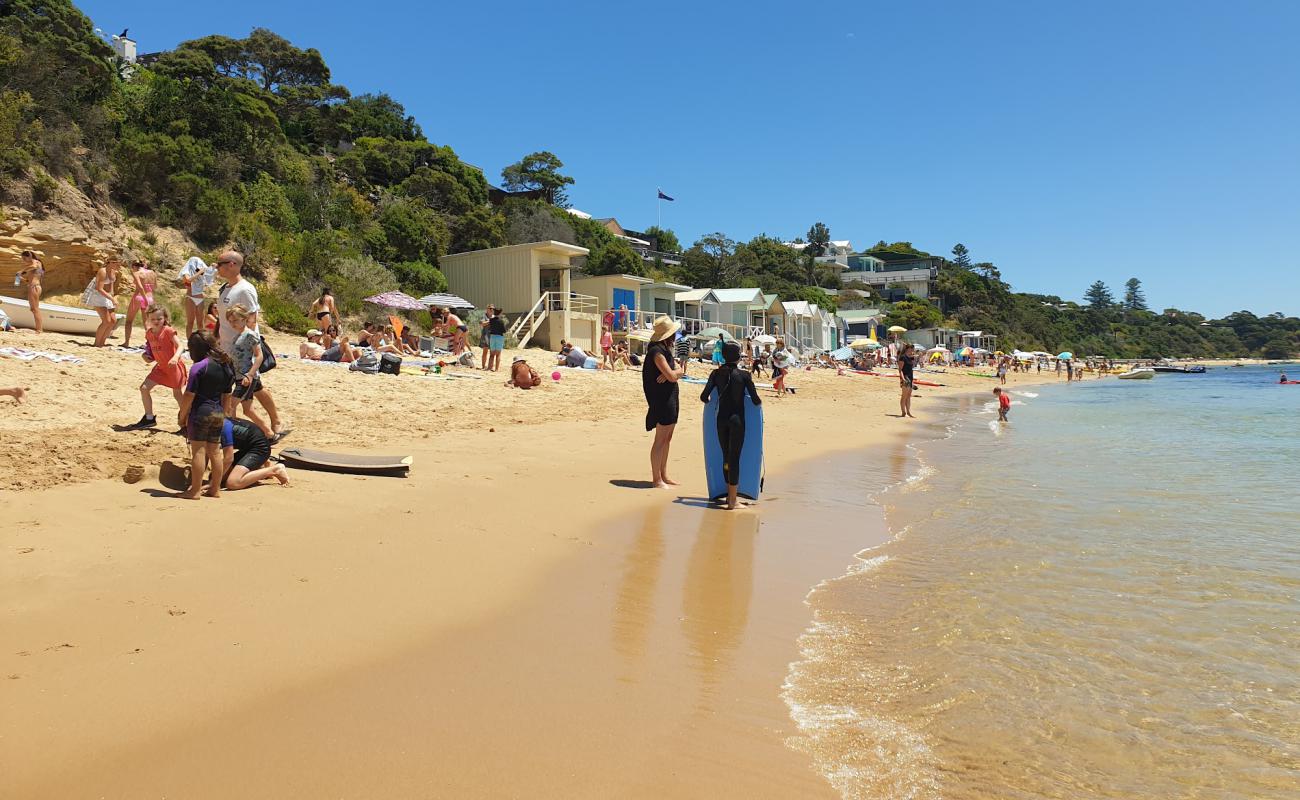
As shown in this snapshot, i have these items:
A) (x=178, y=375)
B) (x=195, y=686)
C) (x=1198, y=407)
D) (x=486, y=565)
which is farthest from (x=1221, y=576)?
(x=1198, y=407)

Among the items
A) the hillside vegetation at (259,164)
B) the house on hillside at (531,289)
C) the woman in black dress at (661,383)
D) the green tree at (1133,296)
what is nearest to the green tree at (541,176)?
the hillside vegetation at (259,164)

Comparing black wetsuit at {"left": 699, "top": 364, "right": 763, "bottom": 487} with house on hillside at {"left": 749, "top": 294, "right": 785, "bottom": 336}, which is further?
house on hillside at {"left": 749, "top": 294, "right": 785, "bottom": 336}

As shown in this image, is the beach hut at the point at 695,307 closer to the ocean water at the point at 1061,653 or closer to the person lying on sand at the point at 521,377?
the person lying on sand at the point at 521,377

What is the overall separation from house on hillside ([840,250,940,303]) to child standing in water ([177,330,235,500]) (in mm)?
81396

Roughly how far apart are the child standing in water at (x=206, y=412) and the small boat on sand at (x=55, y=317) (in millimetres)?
8148

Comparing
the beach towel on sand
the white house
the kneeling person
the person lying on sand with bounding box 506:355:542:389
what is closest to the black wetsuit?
the kneeling person

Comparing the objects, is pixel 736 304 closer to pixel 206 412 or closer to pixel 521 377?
pixel 521 377

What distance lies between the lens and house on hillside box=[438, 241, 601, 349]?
27.2 metres

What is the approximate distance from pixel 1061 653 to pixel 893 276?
94.1m

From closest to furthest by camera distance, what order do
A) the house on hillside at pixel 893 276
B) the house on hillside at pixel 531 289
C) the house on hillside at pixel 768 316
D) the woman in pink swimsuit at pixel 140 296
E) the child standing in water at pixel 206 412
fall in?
1. the child standing in water at pixel 206 412
2. the woman in pink swimsuit at pixel 140 296
3. the house on hillside at pixel 531 289
4. the house on hillside at pixel 768 316
5. the house on hillside at pixel 893 276

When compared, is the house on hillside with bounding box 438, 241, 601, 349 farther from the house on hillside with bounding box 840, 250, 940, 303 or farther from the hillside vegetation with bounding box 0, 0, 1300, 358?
the house on hillside with bounding box 840, 250, 940, 303

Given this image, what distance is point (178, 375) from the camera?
713 centimetres

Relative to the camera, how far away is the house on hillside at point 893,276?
295ft

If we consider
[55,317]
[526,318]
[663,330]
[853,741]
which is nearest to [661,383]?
[663,330]
